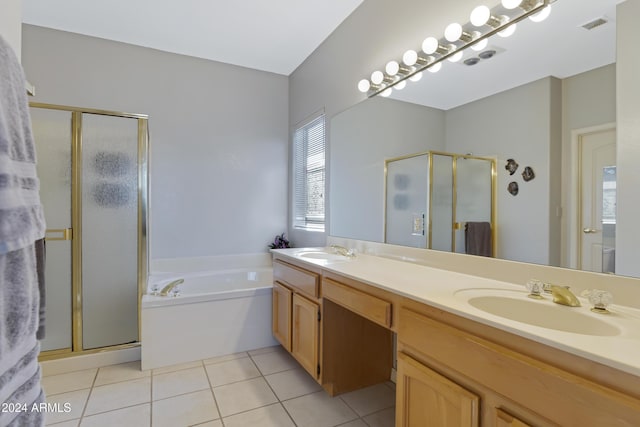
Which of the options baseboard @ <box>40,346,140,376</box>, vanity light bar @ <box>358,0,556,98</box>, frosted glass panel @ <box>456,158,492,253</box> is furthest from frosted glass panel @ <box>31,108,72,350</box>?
frosted glass panel @ <box>456,158,492,253</box>

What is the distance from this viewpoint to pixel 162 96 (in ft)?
10.2

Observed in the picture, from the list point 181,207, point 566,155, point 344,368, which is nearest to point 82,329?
point 181,207

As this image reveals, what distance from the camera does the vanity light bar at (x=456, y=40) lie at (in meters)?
1.38

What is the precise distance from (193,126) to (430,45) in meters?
2.39

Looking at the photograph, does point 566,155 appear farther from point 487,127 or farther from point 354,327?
point 354,327

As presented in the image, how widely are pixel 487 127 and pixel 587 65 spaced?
42cm

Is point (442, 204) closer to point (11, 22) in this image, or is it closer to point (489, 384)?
point (489, 384)

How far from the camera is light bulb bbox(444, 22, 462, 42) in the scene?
160 cm

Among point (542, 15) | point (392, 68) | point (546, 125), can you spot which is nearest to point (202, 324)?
point (392, 68)

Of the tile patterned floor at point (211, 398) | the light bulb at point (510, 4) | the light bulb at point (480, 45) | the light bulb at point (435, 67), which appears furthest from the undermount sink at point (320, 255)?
the light bulb at point (510, 4)

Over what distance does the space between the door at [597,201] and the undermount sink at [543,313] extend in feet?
0.82

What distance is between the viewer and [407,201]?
199 centimetres

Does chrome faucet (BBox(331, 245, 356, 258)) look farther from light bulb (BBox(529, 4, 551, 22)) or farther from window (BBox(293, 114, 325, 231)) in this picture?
light bulb (BBox(529, 4, 551, 22))

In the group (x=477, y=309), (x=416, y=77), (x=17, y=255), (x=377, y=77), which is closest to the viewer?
(x=17, y=255)
